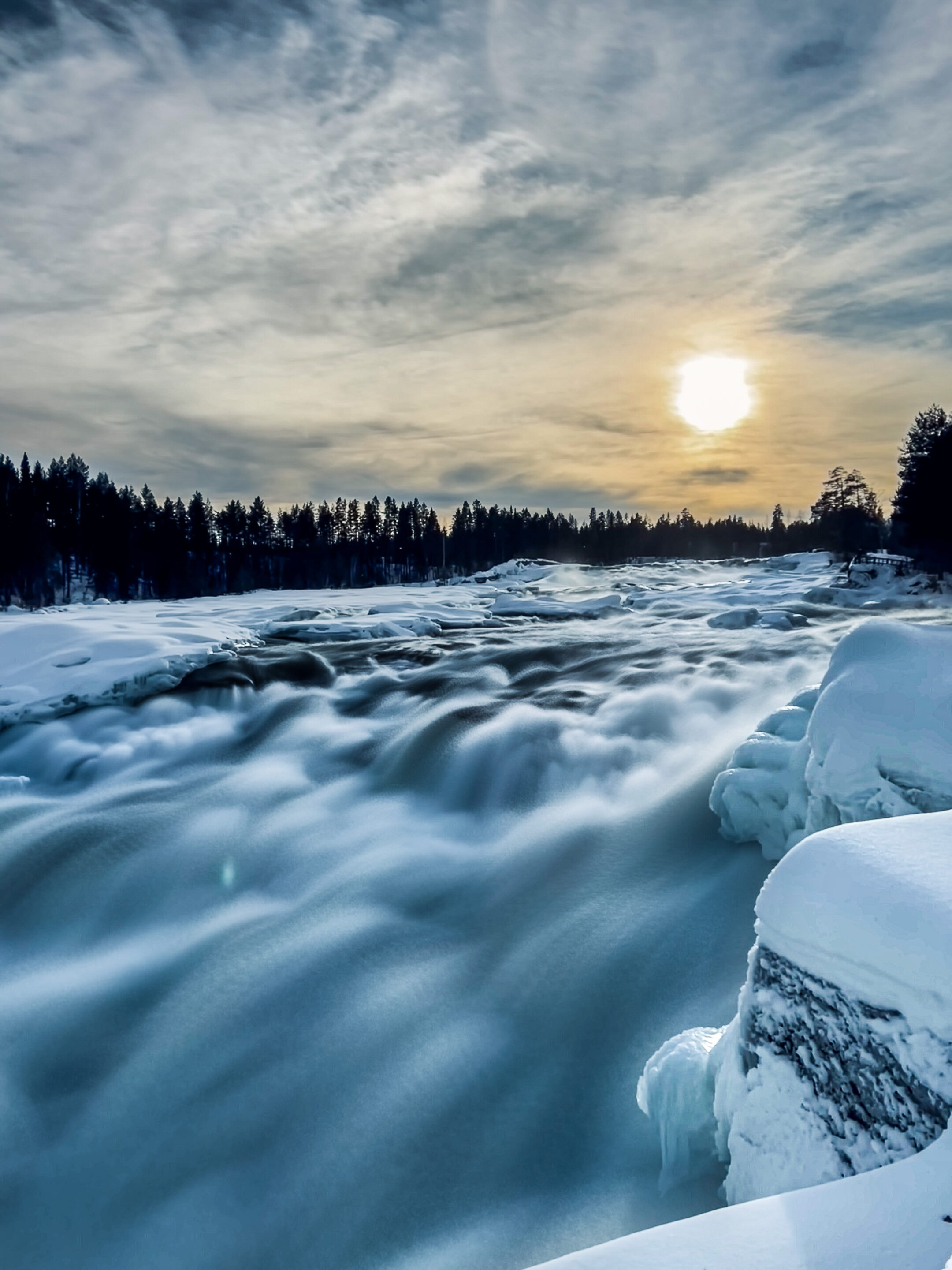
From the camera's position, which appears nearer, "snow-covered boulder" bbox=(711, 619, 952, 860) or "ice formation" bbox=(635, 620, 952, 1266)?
"ice formation" bbox=(635, 620, 952, 1266)

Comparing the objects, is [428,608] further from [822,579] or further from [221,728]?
[822,579]

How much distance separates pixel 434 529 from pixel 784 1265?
7881 centimetres

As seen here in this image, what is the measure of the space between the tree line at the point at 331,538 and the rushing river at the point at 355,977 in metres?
27.1

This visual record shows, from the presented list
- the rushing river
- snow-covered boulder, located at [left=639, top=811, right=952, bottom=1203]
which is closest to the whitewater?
the rushing river

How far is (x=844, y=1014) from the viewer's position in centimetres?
176

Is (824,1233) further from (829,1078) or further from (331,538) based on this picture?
(331,538)

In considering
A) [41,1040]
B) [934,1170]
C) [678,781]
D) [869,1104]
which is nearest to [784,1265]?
[934,1170]

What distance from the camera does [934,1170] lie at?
4.70 feet

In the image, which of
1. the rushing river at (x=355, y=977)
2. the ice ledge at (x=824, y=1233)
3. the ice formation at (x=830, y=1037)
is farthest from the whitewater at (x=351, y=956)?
the ice ledge at (x=824, y=1233)

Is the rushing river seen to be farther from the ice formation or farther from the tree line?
the tree line

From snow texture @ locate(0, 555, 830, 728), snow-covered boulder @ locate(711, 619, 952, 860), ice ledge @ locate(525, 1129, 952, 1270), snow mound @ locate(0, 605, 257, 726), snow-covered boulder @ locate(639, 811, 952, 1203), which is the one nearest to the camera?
ice ledge @ locate(525, 1129, 952, 1270)

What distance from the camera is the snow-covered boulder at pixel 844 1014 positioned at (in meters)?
1.59

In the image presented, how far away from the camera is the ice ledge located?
4.20ft

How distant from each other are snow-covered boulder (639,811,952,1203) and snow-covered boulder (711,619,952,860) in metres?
1.37
